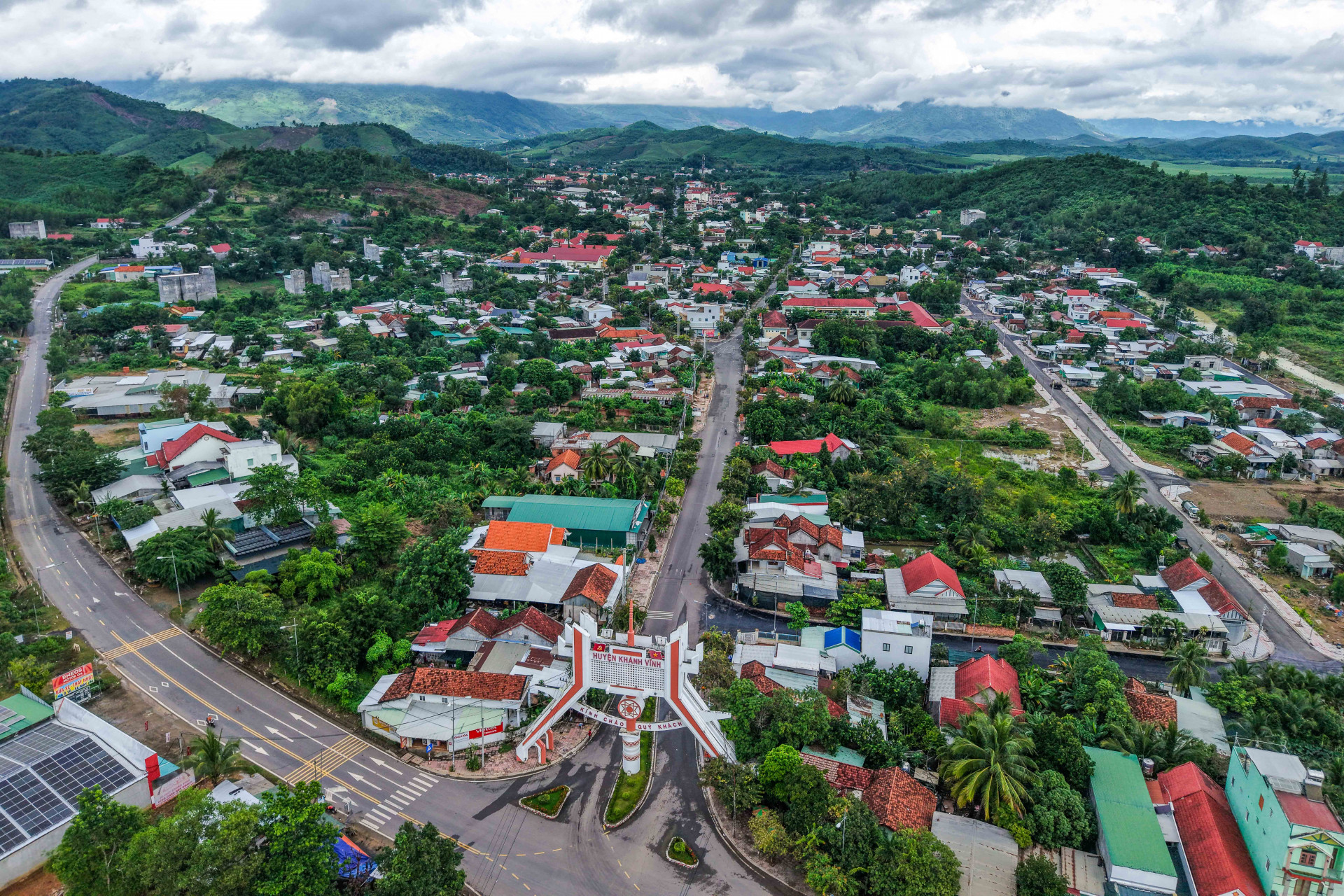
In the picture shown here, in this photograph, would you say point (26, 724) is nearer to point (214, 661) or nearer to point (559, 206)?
point (214, 661)

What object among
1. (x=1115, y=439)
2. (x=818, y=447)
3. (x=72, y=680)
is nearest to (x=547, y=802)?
(x=72, y=680)

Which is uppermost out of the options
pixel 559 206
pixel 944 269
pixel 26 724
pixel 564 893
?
pixel 559 206

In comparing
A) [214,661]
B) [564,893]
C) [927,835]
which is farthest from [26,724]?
[927,835]

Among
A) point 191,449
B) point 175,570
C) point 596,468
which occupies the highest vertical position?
point 191,449

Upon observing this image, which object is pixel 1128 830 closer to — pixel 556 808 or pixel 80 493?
pixel 556 808

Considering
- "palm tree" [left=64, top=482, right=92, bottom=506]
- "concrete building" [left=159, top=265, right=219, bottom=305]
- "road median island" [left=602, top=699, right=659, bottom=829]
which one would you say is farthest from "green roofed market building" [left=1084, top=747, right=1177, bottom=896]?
"concrete building" [left=159, top=265, right=219, bottom=305]

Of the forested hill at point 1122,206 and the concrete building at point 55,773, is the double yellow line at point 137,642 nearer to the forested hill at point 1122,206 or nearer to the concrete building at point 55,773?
the concrete building at point 55,773
